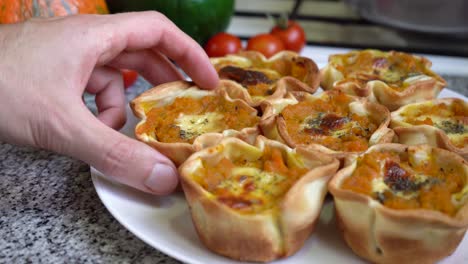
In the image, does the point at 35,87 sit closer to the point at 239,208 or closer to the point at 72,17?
the point at 72,17

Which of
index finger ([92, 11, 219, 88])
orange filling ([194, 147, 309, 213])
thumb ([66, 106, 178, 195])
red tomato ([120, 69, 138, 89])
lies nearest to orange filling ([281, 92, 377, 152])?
orange filling ([194, 147, 309, 213])

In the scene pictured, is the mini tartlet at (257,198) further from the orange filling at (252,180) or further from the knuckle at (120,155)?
the knuckle at (120,155)

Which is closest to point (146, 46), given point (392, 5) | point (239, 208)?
point (239, 208)

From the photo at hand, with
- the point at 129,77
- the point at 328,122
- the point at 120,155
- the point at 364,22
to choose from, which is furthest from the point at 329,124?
the point at 364,22

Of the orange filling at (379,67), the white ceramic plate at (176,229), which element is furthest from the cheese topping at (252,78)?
the white ceramic plate at (176,229)

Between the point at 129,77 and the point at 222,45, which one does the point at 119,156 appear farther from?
the point at 222,45
